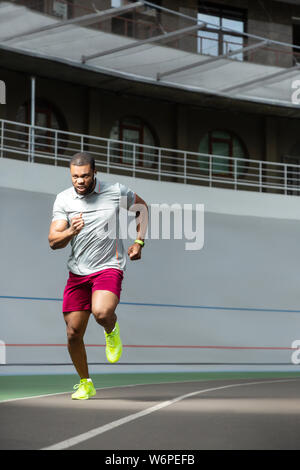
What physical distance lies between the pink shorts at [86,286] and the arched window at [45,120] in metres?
16.1

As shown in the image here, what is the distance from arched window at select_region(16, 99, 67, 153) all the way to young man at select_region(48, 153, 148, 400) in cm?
1599

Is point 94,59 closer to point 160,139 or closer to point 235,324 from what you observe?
point 160,139

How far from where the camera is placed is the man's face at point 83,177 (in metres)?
7.50

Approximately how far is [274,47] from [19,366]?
13947 mm

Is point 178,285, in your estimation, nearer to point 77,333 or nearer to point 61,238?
point 77,333

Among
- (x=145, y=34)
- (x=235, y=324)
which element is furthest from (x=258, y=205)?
(x=145, y=34)

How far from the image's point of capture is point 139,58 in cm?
2245

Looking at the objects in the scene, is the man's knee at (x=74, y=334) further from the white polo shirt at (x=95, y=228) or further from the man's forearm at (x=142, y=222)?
the man's forearm at (x=142, y=222)

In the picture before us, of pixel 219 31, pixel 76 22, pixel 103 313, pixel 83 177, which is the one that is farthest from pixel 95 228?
pixel 219 31

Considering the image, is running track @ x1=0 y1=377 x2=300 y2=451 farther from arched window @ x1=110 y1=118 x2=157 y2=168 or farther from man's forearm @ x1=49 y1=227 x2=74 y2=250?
arched window @ x1=110 y1=118 x2=157 y2=168

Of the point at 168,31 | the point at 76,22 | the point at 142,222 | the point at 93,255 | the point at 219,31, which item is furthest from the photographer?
the point at 219,31

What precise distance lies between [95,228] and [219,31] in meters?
18.8

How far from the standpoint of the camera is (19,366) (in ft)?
53.7

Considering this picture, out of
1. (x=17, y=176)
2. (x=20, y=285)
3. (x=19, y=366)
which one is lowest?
(x=19, y=366)
